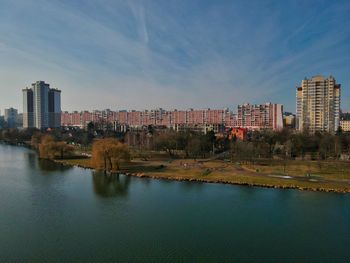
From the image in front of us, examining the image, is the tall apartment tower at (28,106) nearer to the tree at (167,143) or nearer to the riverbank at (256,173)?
the tree at (167,143)

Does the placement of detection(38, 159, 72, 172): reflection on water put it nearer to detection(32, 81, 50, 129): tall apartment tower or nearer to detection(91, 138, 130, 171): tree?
detection(91, 138, 130, 171): tree

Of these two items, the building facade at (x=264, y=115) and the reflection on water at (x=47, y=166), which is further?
the building facade at (x=264, y=115)

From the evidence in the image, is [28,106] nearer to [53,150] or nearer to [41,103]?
[41,103]

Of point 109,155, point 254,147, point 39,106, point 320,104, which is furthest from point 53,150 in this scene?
point 39,106

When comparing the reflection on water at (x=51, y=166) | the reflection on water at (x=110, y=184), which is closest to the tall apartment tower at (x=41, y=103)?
the reflection on water at (x=51, y=166)

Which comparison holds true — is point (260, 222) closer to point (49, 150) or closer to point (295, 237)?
point (295, 237)

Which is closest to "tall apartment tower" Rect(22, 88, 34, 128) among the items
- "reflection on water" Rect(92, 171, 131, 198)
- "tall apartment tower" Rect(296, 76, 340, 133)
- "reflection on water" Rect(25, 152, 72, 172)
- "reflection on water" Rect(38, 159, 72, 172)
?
"reflection on water" Rect(25, 152, 72, 172)
